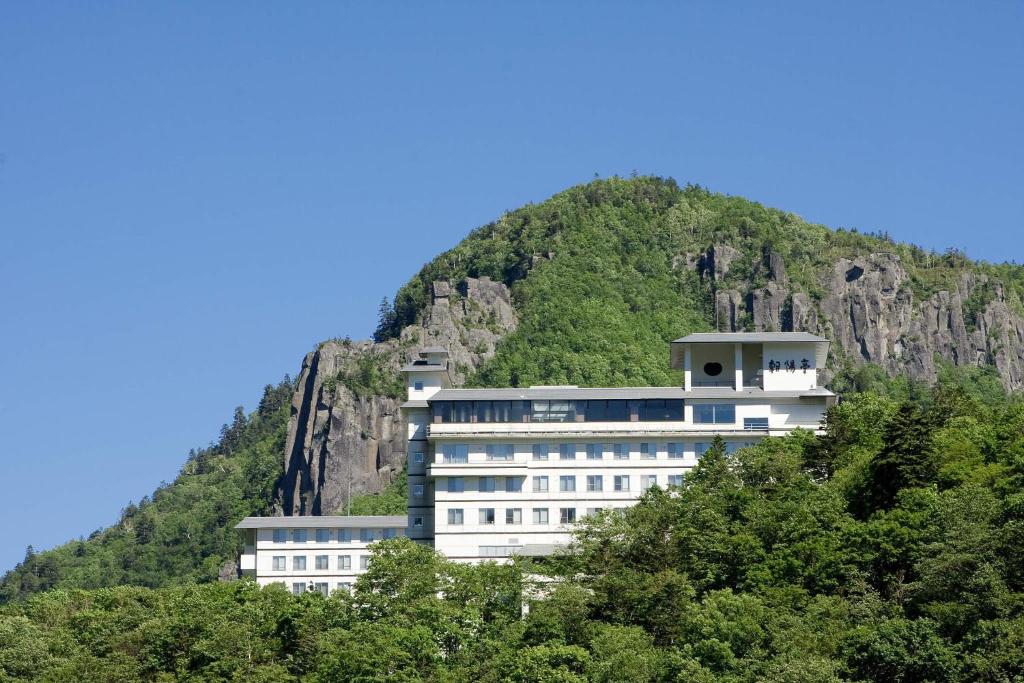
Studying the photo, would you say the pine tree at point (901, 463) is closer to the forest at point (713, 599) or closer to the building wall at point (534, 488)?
the forest at point (713, 599)

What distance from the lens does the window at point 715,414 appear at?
12494 cm

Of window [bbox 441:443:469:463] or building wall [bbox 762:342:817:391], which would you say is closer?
window [bbox 441:443:469:463]

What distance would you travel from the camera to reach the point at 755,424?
12500cm

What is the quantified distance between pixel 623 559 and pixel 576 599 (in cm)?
615

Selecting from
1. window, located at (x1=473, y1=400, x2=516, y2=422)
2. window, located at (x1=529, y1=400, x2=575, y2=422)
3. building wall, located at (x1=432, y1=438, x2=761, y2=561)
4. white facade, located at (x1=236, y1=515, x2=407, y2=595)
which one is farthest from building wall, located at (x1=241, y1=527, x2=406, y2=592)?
window, located at (x1=529, y1=400, x2=575, y2=422)

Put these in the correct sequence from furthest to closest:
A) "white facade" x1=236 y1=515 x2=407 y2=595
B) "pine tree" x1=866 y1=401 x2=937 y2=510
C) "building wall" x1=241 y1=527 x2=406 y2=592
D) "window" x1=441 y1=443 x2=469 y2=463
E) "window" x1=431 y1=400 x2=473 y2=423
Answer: "white facade" x1=236 y1=515 x2=407 y2=595 < "building wall" x1=241 y1=527 x2=406 y2=592 < "window" x1=431 y1=400 x2=473 y2=423 < "window" x1=441 y1=443 x2=469 y2=463 < "pine tree" x1=866 y1=401 x2=937 y2=510

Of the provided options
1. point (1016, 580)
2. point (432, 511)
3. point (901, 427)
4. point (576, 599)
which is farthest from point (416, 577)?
point (1016, 580)

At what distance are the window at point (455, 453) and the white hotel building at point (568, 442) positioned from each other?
66mm

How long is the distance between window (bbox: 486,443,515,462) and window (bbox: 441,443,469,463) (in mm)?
1521

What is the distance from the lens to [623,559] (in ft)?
345

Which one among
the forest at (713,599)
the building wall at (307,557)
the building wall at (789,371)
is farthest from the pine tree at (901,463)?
the building wall at (307,557)

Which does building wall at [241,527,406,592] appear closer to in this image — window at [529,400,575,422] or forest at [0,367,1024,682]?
window at [529,400,575,422]

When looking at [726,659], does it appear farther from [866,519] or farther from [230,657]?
[230,657]

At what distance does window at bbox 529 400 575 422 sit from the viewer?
4931 inches
